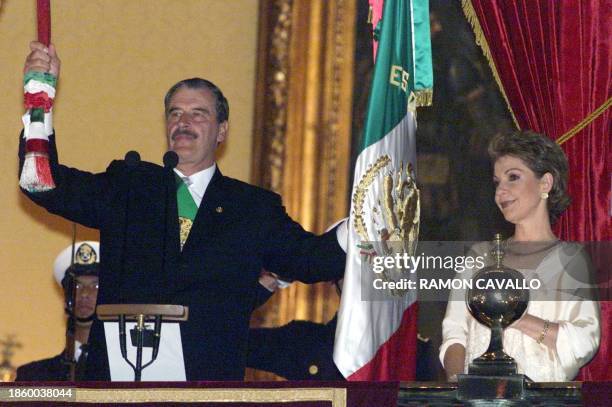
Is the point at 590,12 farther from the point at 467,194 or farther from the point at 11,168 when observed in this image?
the point at 11,168

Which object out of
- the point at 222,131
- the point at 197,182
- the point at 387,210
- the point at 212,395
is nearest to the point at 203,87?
the point at 222,131

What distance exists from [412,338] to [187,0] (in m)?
2.46

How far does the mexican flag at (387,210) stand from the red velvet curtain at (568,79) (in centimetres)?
88

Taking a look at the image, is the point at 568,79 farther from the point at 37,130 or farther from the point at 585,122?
the point at 37,130

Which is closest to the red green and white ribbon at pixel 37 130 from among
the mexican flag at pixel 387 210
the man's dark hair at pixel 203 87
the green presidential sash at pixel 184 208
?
the green presidential sash at pixel 184 208

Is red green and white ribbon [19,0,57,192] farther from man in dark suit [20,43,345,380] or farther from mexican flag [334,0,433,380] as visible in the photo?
mexican flag [334,0,433,380]

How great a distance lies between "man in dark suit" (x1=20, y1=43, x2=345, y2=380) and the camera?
430 centimetres

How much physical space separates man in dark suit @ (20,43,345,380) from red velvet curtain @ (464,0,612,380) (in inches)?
46.0

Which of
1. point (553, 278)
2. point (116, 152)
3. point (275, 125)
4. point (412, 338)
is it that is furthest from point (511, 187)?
point (116, 152)

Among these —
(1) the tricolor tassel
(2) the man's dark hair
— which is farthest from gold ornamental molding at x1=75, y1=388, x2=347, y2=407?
(2) the man's dark hair

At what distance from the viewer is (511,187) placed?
4328mm

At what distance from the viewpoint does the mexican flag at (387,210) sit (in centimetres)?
417

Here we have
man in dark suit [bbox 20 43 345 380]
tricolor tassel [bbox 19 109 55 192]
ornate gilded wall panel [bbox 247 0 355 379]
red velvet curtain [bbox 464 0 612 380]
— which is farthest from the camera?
ornate gilded wall panel [bbox 247 0 355 379]

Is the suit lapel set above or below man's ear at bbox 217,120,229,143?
below
